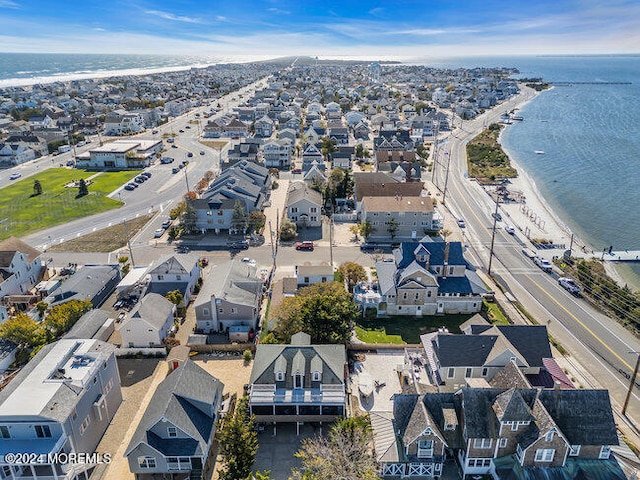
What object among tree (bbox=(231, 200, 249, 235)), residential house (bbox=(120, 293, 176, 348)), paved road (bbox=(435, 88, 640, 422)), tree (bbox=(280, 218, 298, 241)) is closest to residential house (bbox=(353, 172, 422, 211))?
paved road (bbox=(435, 88, 640, 422))

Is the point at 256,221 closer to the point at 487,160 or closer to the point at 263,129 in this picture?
the point at 487,160

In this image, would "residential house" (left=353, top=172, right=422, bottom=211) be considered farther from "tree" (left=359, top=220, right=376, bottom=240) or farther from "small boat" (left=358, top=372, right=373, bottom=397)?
"small boat" (left=358, top=372, right=373, bottom=397)

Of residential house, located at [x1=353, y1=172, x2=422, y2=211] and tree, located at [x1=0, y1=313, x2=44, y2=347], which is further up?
residential house, located at [x1=353, y1=172, x2=422, y2=211]

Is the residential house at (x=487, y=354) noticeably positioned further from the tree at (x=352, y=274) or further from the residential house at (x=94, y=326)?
the residential house at (x=94, y=326)

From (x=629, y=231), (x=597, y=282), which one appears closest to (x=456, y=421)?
(x=597, y=282)

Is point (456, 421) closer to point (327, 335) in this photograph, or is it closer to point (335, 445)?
point (335, 445)

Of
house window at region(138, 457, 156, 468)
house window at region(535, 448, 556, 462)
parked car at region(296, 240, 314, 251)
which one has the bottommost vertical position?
house window at region(138, 457, 156, 468)

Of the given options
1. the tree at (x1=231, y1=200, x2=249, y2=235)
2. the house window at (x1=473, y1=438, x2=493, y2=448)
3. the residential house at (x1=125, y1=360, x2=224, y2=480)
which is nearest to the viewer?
the house window at (x1=473, y1=438, x2=493, y2=448)

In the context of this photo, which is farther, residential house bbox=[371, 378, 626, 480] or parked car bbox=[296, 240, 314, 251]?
parked car bbox=[296, 240, 314, 251]
